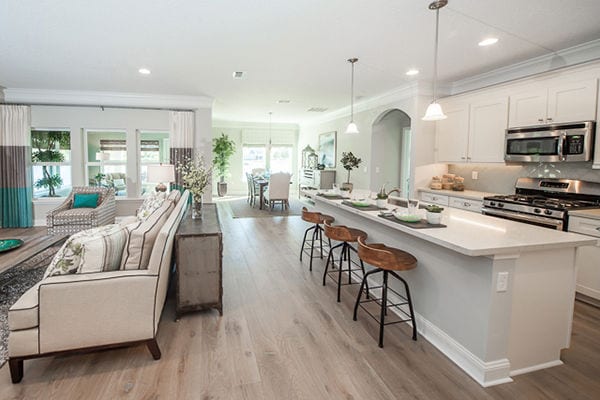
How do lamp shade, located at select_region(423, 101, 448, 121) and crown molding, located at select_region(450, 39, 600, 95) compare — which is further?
crown molding, located at select_region(450, 39, 600, 95)

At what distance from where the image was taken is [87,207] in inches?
232

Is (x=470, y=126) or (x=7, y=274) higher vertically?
(x=470, y=126)

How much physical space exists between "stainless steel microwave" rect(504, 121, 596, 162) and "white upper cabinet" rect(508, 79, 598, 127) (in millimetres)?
94

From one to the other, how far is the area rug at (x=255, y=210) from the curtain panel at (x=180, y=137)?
5.85 feet

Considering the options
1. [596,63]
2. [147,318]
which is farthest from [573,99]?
[147,318]

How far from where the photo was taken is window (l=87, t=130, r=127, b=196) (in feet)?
23.1

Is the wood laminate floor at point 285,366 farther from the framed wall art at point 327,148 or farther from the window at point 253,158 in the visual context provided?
the window at point 253,158

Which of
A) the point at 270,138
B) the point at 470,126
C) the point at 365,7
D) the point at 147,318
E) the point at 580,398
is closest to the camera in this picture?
the point at 580,398

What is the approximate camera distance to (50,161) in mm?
6852

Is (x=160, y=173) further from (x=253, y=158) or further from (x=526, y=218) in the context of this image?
(x=253, y=158)

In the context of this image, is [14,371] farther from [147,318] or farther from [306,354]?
[306,354]

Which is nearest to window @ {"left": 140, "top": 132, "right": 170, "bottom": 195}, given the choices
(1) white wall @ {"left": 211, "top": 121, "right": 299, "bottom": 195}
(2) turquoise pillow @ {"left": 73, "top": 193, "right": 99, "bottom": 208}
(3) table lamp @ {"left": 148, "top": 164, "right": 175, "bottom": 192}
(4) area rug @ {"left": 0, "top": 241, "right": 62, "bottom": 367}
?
(2) turquoise pillow @ {"left": 73, "top": 193, "right": 99, "bottom": 208}

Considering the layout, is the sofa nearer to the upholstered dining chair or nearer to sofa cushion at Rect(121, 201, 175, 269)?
sofa cushion at Rect(121, 201, 175, 269)

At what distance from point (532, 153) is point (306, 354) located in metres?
3.65
